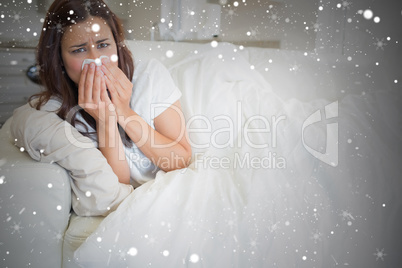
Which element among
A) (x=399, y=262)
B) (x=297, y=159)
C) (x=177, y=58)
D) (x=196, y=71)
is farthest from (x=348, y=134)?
(x=177, y=58)

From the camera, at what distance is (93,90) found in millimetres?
796

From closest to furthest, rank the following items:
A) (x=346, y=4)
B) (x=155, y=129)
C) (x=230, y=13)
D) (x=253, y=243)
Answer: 1. (x=253, y=243)
2. (x=155, y=129)
3. (x=346, y=4)
4. (x=230, y=13)

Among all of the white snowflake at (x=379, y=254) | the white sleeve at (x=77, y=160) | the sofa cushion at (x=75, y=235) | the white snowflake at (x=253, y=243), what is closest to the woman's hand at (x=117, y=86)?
the white sleeve at (x=77, y=160)

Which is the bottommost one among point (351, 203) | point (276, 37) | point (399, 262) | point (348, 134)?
point (399, 262)

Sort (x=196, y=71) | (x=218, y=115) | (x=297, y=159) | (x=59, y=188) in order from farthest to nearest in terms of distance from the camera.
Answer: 1. (x=196, y=71)
2. (x=218, y=115)
3. (x=297, y=159)
4. (x=59, y=188)

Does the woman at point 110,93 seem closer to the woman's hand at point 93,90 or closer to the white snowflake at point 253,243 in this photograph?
the woman's hand at point 93,90

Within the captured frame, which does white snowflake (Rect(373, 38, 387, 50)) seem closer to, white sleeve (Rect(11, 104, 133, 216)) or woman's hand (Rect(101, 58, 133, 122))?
woman's hand (Rect(101, 58, 133, 122))

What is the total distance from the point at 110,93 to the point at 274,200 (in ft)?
1.56

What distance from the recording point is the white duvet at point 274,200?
0.68 m

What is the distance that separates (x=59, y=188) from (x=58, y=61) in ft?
1.14

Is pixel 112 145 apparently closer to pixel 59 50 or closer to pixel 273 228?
pixel 59 50

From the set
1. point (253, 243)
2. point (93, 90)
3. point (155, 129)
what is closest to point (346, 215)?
point (253, 243)

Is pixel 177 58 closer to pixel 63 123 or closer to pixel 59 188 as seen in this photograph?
pixel 63 123

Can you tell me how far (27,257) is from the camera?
28.5 inches
